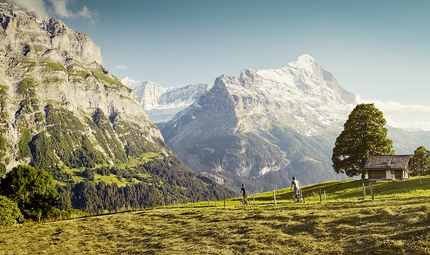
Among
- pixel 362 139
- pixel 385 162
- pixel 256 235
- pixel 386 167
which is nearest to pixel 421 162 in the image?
pixel 385 162

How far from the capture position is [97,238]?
3306cm

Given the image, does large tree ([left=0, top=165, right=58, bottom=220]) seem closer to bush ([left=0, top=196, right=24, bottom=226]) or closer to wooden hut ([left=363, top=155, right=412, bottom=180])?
bush ([left=0, top=196, right=24, bottom=226])

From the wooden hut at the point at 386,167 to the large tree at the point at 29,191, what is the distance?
75.3 metres

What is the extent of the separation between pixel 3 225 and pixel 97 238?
90.8 ft

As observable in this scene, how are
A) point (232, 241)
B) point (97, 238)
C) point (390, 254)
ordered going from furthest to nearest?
1. point (97, 238)
2. point (232, 241)
3. point (390, 254)

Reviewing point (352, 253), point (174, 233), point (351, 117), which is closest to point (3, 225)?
point (174, 233)

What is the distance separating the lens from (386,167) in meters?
76.4

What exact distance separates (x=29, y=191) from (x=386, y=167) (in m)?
83.0

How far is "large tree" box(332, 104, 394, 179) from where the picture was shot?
7788 cm

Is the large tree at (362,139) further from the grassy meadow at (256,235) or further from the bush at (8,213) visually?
the bush at (8,213)

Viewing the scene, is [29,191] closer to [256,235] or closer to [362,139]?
[256,235]

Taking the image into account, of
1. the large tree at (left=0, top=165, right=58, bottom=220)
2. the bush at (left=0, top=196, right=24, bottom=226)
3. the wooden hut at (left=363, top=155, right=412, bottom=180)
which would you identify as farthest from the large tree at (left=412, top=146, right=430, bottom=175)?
the bush at (left=0, top=196, right=24, bottom=226)

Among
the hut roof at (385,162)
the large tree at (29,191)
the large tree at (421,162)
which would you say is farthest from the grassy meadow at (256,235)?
the large tree at (421,162)

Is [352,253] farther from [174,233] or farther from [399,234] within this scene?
[174,233]
